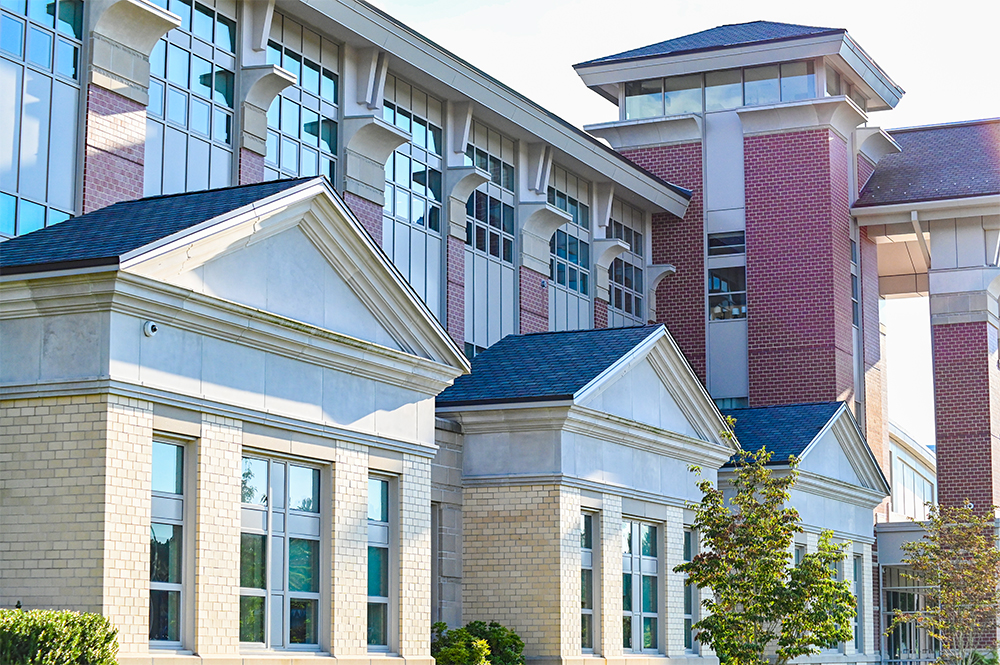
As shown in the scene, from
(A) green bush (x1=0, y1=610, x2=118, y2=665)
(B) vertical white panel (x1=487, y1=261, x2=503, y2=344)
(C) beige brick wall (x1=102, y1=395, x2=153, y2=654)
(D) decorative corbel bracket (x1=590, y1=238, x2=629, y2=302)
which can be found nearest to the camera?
(A) green bush (x1=0, y1=610, x2=118, y2=665)

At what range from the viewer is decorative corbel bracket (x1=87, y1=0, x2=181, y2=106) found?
1955 centimetres

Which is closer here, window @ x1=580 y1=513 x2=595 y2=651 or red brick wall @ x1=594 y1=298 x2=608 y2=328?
window @ x1=580 y1=513 x2=595 y2=651

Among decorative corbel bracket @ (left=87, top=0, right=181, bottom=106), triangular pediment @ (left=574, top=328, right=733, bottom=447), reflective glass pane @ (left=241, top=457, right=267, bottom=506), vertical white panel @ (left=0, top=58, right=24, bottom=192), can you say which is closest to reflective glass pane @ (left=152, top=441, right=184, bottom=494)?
reflective glass pane @ (left=241, top=457, right=267, bottom=506)

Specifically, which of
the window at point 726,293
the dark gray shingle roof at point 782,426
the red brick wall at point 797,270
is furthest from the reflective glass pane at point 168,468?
the window at point 726,293

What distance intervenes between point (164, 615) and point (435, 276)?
14338 mm

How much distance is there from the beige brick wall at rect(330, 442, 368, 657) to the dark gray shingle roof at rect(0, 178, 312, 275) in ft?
11.3

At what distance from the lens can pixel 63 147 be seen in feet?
62.7

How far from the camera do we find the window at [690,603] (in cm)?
2652

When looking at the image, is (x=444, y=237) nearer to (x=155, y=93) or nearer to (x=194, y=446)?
(x=155, y=93)

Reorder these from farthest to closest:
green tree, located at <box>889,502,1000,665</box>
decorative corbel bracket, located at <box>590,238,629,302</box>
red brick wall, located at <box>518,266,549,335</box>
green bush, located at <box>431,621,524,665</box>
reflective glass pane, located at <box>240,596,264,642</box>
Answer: decorative corbel bracket, located at <box>590,238,629,302</box>, green tree, located at <box>889,502,1000,665</box>, red brick wall, located at <box>518,266,549,335</box>, green bush, located at <box>431,621,524,665</box>, reflective glass pane, located at <box>240,596,264,642</box>

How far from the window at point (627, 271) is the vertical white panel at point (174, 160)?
16628 millimetres

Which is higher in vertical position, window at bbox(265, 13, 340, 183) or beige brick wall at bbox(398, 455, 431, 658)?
window at bbox(265, 13, 340, 183)

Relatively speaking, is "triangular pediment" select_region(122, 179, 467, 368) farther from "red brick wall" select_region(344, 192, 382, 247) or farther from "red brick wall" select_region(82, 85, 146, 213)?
"red brick wall" select_region(344, 192, 382, 247)

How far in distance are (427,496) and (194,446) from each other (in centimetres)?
486
